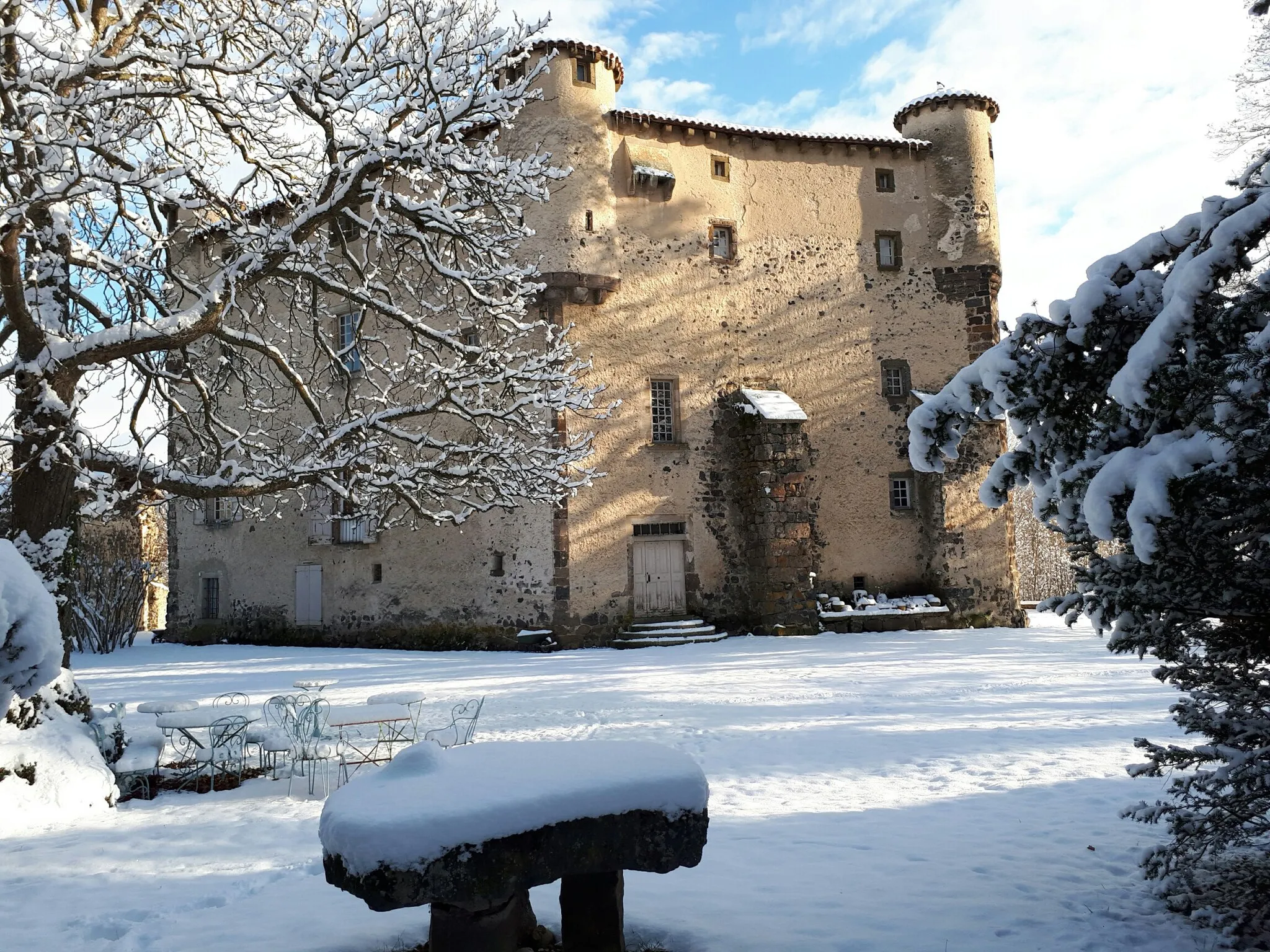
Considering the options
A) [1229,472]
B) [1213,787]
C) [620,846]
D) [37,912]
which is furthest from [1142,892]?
[37,912]

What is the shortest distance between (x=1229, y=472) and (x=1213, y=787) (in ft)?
4.96

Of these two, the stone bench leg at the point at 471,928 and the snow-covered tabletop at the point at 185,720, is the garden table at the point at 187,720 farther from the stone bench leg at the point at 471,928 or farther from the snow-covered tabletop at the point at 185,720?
the stone bench leg at the point at 471,928

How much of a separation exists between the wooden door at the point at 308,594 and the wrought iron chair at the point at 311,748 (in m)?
12.8

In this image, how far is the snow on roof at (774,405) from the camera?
59.4 feet

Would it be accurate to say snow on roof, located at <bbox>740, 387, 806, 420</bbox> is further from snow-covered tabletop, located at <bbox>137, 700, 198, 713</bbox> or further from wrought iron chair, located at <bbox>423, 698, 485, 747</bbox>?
snow-covered tabletop, located at <bbox>137, 700, 198, 713</bbox>

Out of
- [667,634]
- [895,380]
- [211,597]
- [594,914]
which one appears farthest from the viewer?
[211,597]

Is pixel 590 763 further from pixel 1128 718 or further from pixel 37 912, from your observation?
pixel 1128 718

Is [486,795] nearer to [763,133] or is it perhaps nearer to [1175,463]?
[1175,463]

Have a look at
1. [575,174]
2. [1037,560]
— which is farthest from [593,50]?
[1037,560]

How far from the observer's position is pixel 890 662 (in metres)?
13.3

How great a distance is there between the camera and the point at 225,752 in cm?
787

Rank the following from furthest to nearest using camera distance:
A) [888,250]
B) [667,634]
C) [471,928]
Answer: [888,250]
[667,634]
[471,928]

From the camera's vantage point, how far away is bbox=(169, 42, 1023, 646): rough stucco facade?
17844 millimetres

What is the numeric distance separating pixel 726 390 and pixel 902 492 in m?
4.79
